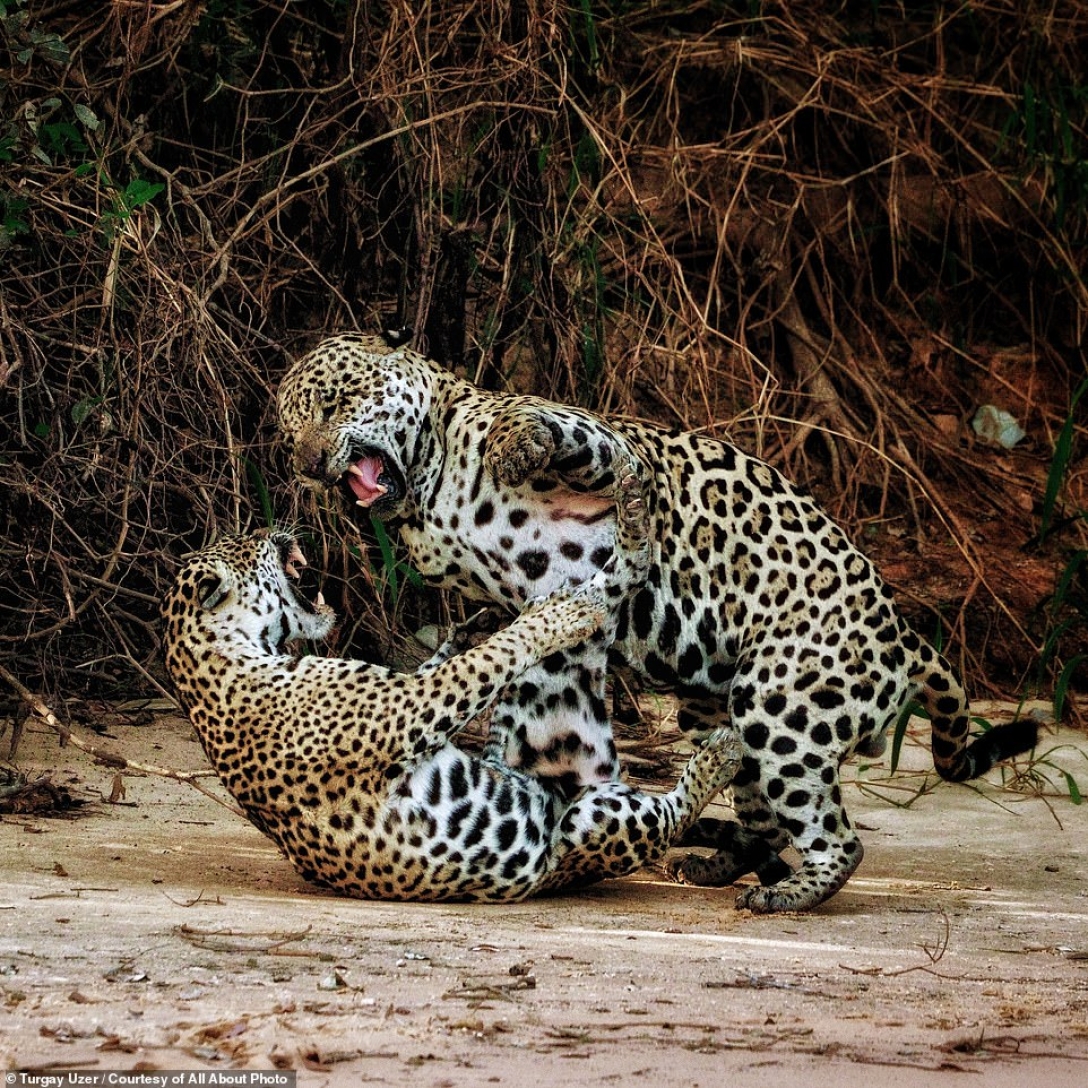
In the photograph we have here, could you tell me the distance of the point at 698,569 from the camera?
519 centimetres

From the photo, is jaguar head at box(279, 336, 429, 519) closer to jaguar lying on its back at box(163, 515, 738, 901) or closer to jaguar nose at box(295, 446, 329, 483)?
jaguar nose at box(295, 446, 329, 483)

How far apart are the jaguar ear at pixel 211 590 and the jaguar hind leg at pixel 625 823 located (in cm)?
119

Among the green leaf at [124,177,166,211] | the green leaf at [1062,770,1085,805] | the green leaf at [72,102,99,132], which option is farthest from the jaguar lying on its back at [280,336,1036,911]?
the green leaf at [72,102,99,132]

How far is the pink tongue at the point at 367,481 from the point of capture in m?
5.16

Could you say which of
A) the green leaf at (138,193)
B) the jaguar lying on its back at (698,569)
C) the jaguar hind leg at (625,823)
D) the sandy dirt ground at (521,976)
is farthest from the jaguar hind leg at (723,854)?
the green leaf at (138,193)

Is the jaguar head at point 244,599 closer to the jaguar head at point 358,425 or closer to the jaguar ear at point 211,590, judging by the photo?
the jaguar ear at point 211,590

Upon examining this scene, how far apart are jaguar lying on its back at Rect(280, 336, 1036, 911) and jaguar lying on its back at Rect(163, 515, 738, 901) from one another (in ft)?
0.61

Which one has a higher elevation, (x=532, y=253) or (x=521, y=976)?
(x=532, y=253)

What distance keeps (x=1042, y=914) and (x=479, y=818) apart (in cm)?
159

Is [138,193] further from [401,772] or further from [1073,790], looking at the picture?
[1073,790]

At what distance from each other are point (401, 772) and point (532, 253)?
3548 mm

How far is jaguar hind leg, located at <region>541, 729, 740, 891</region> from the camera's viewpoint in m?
4.78

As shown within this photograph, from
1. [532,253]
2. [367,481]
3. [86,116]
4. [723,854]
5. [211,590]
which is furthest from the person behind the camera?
[532,253]

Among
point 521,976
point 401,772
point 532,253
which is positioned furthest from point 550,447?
point 532,253
